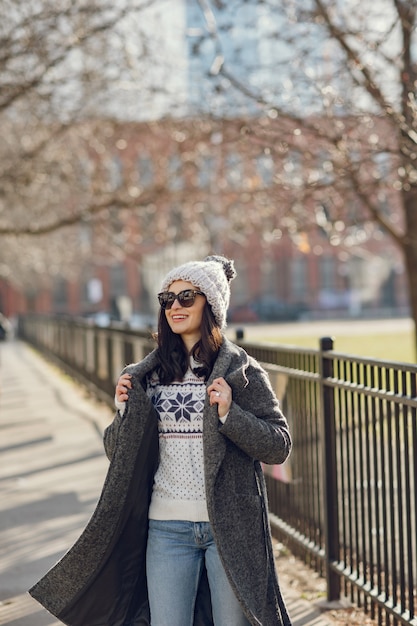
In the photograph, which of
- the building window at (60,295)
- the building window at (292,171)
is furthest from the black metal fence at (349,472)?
the building window at (60,295)

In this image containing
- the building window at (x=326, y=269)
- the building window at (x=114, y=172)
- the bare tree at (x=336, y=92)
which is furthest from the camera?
the building window at (x=326, y=269)

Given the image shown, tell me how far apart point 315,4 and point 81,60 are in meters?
8.53

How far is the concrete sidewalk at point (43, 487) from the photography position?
6.05 meters

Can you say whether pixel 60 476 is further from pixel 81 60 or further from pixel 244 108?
pixel 81 60

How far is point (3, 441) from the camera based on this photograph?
12.9 metres

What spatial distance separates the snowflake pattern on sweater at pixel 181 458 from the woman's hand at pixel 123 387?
12 cm

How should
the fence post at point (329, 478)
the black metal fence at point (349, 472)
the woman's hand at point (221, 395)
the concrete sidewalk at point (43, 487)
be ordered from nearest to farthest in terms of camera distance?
the woman's hand at point (221, 395) → the black metal fence at point (349, 472) → the fence post at point (329, 478) → the concrete sidewalk at point (43, 487)

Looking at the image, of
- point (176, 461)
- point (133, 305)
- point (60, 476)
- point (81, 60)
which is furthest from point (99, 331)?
point (133, 305)

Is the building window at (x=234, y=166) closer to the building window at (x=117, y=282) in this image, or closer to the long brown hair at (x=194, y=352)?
the long brown hair at (x=194, y=352)

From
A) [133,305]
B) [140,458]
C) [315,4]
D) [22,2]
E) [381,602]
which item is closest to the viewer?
[140,458]

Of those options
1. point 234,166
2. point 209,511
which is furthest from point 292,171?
point 209,511

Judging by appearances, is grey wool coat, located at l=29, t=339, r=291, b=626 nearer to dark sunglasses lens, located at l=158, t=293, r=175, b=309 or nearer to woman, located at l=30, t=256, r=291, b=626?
woman, located at l=30, t=256, r=291, b=626

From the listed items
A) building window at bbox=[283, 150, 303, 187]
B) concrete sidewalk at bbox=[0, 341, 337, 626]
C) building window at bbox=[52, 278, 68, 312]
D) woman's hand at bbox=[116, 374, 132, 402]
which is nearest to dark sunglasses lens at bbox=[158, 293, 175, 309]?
woman's hand at bbox=[116, 374, 132, 402]

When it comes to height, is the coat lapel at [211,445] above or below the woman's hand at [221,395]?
below
